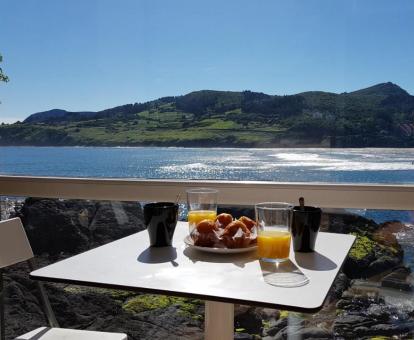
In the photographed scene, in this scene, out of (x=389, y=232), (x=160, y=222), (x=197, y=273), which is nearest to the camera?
(x=197, y=273)

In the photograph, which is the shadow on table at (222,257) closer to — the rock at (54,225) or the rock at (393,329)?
the rock at (393,329)

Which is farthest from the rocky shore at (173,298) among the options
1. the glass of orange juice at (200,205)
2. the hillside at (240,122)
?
the glass of orange juice at (200,205)

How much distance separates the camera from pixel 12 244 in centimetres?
170

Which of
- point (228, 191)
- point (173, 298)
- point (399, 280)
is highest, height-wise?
point (228, 191)

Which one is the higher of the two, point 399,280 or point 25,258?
point 25,258

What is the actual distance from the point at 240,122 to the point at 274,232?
1032mm

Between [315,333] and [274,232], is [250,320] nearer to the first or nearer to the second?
[315,333]

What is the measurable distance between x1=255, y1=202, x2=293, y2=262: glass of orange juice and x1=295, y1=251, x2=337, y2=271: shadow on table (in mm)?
47

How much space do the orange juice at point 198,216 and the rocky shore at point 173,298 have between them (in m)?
0.56

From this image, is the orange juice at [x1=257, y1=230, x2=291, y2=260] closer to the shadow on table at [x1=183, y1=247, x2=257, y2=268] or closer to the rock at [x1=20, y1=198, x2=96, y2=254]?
the shadow on table at [x1=183, y1=247, x2=257, y2=268]

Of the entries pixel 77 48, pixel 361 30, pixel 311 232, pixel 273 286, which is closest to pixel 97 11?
pixel 77 48

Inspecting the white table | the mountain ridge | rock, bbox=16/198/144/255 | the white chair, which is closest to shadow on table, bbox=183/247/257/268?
the white table

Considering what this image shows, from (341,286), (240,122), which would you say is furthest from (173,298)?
(240,122)

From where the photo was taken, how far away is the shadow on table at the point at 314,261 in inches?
43.8
